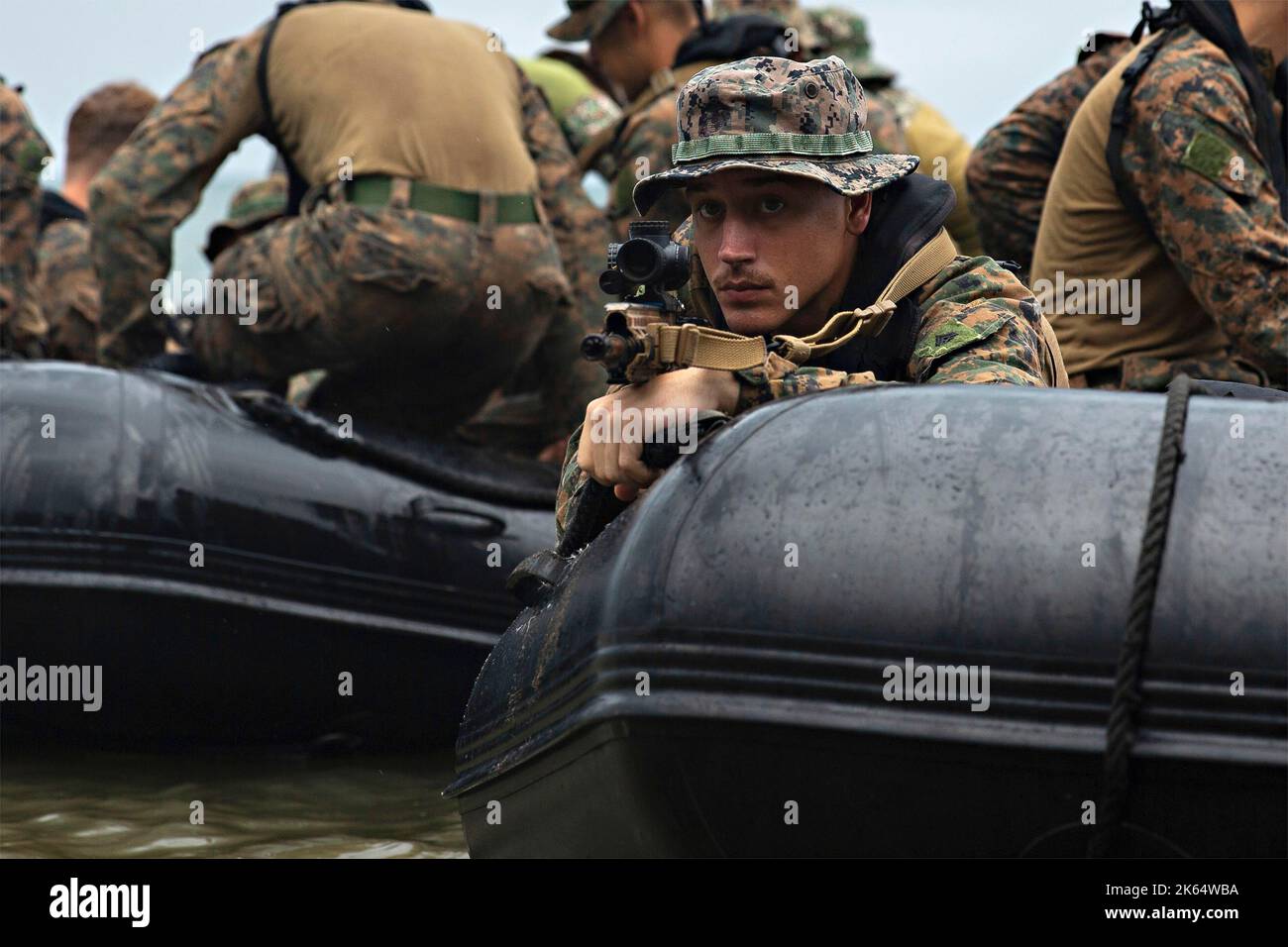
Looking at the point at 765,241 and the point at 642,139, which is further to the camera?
the point at 642,139

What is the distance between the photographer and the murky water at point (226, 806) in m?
4.02

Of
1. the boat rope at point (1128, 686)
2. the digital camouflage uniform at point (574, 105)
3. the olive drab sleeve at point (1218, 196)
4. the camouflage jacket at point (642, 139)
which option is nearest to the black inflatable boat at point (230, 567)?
the camouflage jacket at point (642, 139)

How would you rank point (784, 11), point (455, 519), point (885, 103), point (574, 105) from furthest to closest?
point (784, 11) → point (574, 105) → point (885, 103) → point (455, 519)

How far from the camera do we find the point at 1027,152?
5.09m

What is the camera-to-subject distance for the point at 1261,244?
417 cm

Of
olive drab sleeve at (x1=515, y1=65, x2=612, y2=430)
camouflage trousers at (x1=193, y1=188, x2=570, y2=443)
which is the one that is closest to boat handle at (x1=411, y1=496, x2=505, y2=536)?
camouflage trousers at (x1=193, y1=188, x2=570, y2=443)

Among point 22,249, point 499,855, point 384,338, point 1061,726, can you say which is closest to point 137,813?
point 384,338

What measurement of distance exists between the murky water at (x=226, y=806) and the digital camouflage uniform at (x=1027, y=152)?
2.06 metres

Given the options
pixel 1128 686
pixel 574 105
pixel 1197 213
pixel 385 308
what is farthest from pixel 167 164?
pixel 1128 686

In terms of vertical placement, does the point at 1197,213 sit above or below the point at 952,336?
above

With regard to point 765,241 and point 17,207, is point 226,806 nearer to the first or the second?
point 765,241

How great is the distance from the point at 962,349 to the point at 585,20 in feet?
12.9

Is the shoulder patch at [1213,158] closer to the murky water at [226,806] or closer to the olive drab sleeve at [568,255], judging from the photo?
the olive drab sleeve at [568,255]
